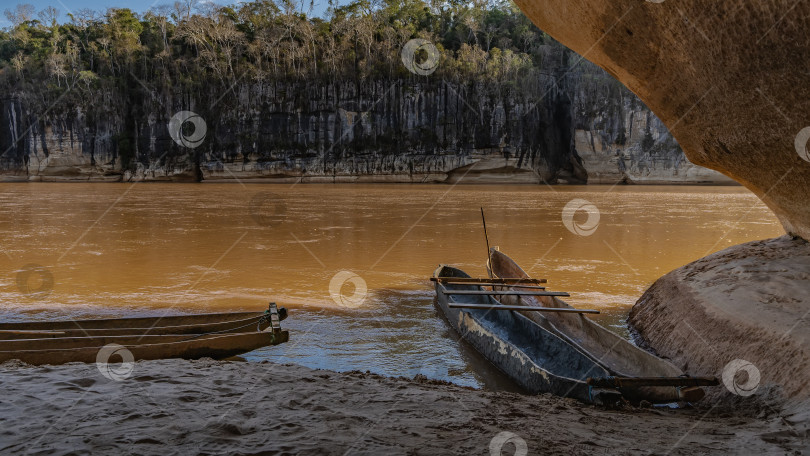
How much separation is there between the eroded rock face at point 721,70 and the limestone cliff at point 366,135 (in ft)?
144

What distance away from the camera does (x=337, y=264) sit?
10.2 metres

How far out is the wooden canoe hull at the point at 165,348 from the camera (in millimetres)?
4426

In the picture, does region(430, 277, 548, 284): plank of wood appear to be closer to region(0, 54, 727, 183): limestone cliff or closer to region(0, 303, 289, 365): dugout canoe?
region(0, 303, 289, 365): dugout canoe

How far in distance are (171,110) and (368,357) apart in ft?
178

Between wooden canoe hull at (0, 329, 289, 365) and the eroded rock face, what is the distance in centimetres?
428

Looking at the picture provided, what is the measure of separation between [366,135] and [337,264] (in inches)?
1620

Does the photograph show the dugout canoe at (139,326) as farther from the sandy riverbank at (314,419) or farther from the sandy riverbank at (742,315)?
the sandy riverbank at (742,315)

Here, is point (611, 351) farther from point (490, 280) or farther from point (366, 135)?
point (366, 135)

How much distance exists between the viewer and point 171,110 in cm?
5272

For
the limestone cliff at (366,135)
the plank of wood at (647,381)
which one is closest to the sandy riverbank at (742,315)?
the plank of wood at (647,381)

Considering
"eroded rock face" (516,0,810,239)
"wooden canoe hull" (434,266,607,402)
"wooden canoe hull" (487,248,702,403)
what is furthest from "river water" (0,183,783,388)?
"eroded rock face" (516,0,810,239)

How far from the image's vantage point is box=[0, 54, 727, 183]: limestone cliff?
4891 cm

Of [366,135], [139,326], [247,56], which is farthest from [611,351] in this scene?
[247,56]

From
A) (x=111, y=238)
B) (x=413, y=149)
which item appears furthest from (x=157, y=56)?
(x=111, y=238)
